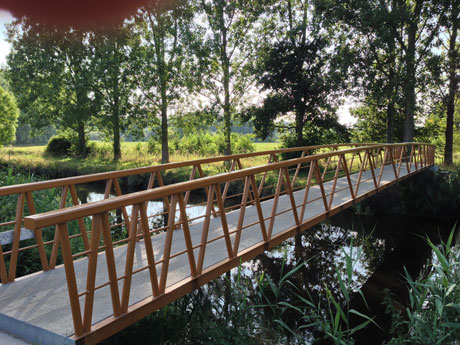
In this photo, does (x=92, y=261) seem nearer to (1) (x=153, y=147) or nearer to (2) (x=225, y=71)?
(2) (x=225, y=71)

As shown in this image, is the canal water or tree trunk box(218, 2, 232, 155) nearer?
the canal water

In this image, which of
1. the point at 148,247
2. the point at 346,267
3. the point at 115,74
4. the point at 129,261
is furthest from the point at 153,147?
the point at 129,261

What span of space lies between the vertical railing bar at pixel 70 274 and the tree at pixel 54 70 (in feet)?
59.8

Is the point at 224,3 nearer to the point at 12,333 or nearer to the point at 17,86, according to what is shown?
the point at 17,86

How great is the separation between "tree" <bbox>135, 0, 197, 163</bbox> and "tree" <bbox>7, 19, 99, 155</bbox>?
3.34 meters

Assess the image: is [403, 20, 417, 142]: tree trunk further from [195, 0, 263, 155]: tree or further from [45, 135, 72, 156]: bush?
[45, 135, 72, 156]: bush

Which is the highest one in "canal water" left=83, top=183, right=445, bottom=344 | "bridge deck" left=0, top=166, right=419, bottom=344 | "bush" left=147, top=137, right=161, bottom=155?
"bush" left=147, top=137, right=161, bottom=155

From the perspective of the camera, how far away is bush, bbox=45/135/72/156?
2553 cm

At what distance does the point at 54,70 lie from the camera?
65.8 feet

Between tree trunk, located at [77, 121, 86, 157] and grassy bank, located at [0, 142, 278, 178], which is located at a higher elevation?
tree trunk, located at [77, 121, 86, 157]

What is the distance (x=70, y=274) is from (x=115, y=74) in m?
17.1

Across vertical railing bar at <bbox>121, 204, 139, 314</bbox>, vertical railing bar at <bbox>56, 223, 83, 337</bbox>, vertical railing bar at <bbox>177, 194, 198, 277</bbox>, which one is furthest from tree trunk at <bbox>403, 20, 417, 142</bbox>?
vertical railing bar at <bbox>56, 223, 83, 337</bbox>

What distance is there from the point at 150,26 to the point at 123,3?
268 centimetres

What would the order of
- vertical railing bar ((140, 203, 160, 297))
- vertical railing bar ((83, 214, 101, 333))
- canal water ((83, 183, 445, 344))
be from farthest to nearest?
canal water ((83, 183, 445, 344)) < vertical railing bar ((140, 203, 160, 297)) < vertical railing bar ((83, 214, 101, 333))
